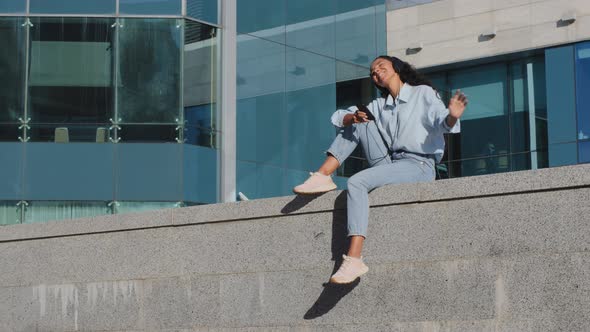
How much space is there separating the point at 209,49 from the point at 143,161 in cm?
278

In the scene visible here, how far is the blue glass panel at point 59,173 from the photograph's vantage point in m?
19.8

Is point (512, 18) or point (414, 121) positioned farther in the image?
point (512, 18)

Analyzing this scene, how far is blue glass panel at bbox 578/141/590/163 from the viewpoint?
80.8 feet

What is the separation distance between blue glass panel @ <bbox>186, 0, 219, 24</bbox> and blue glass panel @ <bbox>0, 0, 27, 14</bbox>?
10.5ft

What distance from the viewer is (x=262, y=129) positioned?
21.7 m

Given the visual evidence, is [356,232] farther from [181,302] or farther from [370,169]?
[181,302]

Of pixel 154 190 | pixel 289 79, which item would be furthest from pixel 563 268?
pixel 289 79

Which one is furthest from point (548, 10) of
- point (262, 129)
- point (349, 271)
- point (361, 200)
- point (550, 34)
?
point (349, 271)

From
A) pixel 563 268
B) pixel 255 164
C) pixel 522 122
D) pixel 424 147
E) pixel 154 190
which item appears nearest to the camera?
pixel 563 268

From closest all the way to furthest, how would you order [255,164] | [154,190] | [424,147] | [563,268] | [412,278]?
[563,268] → [412,278] → [424,147] → [154,190] → [255,164]

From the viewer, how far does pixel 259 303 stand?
833cm

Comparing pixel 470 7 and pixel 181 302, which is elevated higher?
pixel 470 7

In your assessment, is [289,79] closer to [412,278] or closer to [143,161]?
Result: [143,161]

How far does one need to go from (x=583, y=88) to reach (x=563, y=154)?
1.65m
